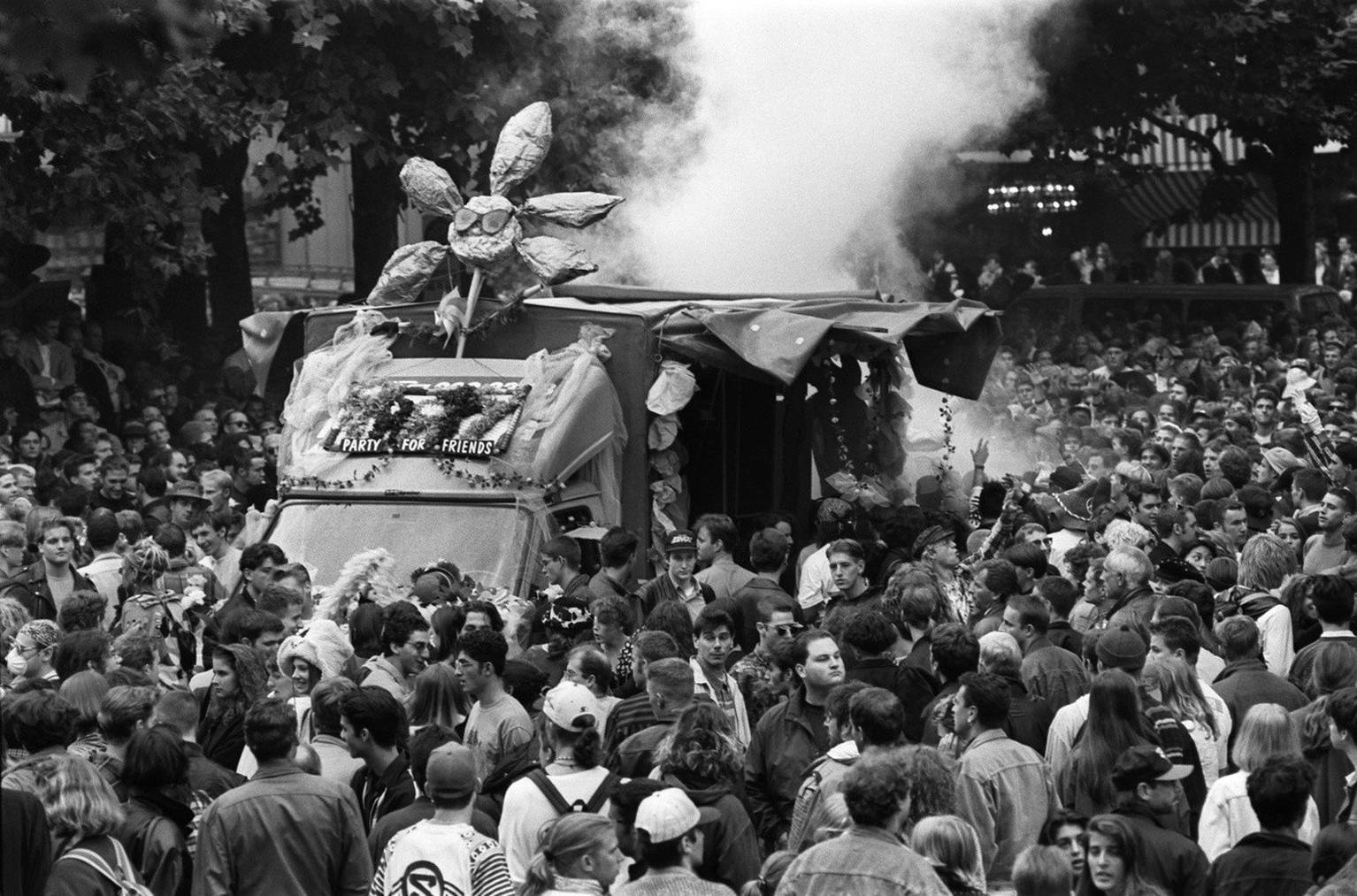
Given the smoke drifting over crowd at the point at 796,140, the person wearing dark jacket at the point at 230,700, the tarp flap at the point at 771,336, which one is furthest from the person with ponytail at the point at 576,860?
the smoke drifting over crowd at the point at 796,140

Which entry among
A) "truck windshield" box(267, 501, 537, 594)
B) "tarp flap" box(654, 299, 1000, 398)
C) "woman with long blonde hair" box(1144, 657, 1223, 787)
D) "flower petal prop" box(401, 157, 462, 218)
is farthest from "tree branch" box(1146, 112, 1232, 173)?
"woman with long blonde hair" box(1144, 657, 1223, 787)

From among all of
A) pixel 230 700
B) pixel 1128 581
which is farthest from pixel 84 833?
pixel 1128 581

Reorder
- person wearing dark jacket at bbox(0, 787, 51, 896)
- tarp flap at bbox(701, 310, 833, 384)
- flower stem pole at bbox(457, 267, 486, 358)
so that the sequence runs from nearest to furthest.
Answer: person wearing dark jacket at bbox(0, 787, 51, 896) < tarp flap at bbox(701, 310, 833, 384) < flower stem pole at bbox(457, 267, 486, 358)

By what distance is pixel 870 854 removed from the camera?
20.2 ft

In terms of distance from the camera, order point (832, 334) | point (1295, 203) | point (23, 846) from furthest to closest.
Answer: point (1295, 203), point (832, 334), point (23, 846)

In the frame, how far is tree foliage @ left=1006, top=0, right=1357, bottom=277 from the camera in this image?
87.4 ft

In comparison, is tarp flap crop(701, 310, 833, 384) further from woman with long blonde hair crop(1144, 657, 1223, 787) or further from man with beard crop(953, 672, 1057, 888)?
man with beard crop(953, 672, 1057, 888)

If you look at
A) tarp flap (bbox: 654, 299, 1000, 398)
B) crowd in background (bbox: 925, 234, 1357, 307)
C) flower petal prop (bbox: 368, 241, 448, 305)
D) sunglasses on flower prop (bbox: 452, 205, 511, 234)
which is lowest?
crowd in background (bbox: 925, 234, 1357, 307)

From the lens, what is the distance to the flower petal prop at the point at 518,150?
14039 millimetres

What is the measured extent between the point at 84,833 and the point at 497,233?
735 centimetres

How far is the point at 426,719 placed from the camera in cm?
860

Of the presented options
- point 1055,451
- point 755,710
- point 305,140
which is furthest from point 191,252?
point 755,710

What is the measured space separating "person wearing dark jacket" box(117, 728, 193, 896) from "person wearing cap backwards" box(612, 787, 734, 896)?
169 centimetres

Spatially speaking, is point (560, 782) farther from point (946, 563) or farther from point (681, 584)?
point (946, 563)
